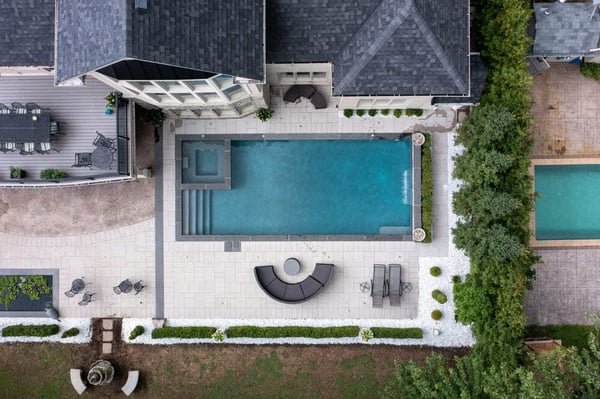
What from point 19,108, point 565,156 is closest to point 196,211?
point 19,108

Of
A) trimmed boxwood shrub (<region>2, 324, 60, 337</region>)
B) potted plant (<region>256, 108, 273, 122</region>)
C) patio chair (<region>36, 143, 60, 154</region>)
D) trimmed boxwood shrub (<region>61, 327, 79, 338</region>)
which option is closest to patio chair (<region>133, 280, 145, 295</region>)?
trimmed boxwood shrub (<region>61, 327, 79, 338</region>)

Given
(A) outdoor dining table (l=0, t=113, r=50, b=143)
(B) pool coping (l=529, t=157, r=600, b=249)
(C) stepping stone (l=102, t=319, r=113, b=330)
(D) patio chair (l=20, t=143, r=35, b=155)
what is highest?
(A) outdoor dining table (l=0, t=113, r=50, b=143)

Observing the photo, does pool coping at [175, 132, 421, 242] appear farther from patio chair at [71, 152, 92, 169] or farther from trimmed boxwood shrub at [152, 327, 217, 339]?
trimmed boxwood shrub at [152, 327, 217, 339]

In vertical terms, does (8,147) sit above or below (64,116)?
below

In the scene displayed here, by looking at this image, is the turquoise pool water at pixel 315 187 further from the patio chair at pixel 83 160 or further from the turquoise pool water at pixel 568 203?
the turquoise pool water at pixel 568 203

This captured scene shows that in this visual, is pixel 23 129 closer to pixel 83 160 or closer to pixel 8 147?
pixel 8 147

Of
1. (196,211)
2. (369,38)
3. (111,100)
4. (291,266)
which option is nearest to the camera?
(369,38)
